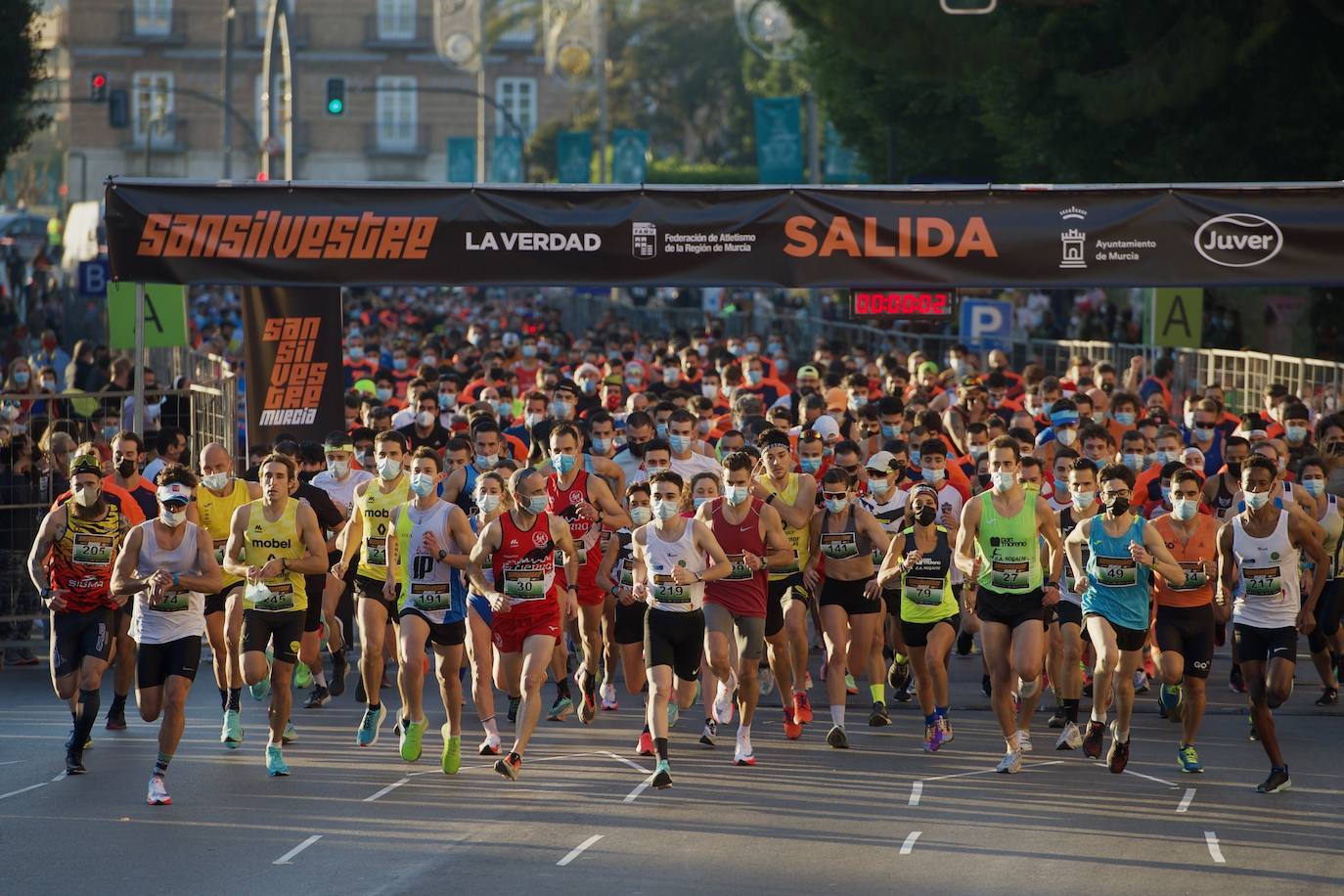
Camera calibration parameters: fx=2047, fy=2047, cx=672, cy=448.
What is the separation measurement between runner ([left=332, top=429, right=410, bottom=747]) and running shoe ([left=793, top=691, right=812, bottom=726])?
8.88 feet

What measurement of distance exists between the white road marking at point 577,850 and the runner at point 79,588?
3.53 meters

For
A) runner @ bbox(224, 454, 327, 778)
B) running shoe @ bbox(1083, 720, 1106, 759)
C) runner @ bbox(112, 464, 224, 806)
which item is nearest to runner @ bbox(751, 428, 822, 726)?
running shoe @ bbox(1083, 720, 1106, 759)

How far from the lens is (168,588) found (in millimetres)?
11617

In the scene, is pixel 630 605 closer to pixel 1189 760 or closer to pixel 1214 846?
pixel 1189 760

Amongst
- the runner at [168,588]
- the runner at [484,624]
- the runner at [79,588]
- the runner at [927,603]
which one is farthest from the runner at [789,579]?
the runner at [79,588]

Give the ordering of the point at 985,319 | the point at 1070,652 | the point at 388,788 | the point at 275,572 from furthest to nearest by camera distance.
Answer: the point at 985,319 → the point at 1070,652 → the point at 275,572 → the point at 388,788

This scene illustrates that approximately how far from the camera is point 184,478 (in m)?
12.1

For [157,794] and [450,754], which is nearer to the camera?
[157,794]

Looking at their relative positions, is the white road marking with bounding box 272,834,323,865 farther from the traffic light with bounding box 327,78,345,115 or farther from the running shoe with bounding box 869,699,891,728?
the traffic light with bounding box 327,78,345,115

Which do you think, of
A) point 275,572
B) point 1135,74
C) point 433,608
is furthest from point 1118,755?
point 1135,74

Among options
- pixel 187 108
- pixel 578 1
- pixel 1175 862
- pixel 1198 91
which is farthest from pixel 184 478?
pixel 187 108

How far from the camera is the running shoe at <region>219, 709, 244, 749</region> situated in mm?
12984

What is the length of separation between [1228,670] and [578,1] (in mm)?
60801

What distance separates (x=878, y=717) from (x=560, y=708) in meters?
2.18
